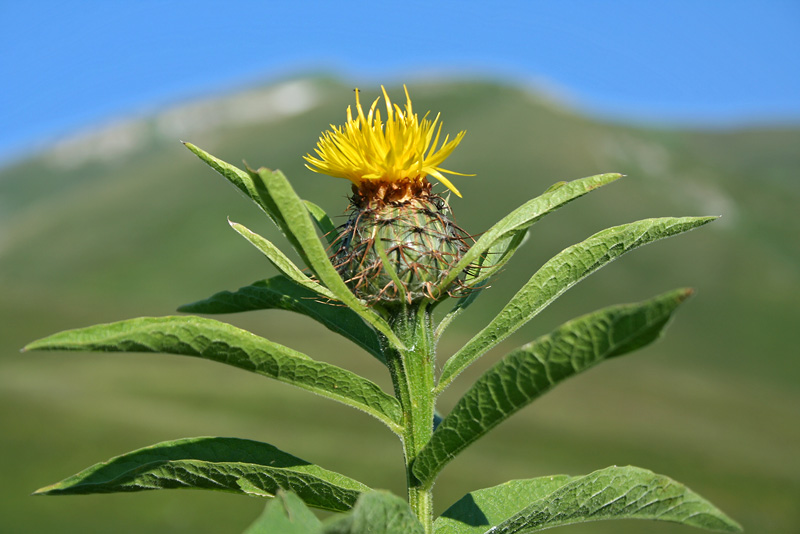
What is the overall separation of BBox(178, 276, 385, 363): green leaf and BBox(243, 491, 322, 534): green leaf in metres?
1.12

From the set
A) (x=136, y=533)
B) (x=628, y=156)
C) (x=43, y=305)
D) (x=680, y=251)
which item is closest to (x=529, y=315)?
(x=136, y=533)

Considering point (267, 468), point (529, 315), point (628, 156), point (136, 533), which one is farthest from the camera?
point (628, 156)

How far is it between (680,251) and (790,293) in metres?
17.2

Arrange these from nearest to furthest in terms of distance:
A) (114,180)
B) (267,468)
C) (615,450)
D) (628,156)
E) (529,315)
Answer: (267,468) → (529,315) → (615,450) → (628,156) → (114,180)

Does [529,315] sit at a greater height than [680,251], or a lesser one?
lesser

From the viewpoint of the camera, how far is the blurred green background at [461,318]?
5634cm

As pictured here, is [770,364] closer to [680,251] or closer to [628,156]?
[680,251]

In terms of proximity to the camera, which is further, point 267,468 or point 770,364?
point 770,364

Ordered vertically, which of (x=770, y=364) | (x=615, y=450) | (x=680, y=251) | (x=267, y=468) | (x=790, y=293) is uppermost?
(x=680, y=251)

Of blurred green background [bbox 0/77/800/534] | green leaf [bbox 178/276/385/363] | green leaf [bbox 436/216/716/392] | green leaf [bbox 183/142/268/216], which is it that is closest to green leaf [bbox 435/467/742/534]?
green leaf [bbox 436/216/716/392]

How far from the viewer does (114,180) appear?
169 metres

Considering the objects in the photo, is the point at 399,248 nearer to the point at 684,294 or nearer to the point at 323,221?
the point at 323,221

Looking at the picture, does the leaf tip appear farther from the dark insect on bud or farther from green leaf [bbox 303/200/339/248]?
green leaf [bbox 303/200/339/248]

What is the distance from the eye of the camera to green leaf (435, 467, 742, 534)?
91.5 inches
